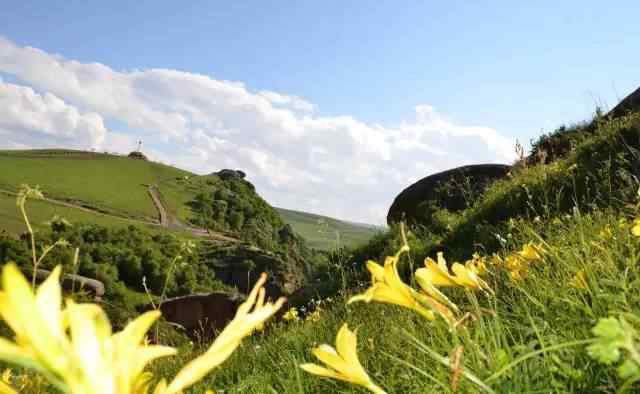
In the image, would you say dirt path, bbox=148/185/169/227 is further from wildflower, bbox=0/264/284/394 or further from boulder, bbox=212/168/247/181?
wildflower, bbox=0/264/284/394

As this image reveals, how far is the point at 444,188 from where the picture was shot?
15.3 meters

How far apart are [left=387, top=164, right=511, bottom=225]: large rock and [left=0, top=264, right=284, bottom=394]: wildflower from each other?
13487 mm

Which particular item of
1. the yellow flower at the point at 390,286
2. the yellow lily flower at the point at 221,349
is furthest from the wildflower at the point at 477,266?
the yellow lily flower at the point at 221,349

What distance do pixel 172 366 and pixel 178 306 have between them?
53.0ft

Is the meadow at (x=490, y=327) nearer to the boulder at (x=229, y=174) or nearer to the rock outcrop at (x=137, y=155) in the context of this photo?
the boulder at (x=229, y=174)

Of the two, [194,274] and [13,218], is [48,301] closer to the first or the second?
[194,274]

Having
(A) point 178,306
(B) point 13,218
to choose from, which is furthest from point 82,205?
(A) point 178,306

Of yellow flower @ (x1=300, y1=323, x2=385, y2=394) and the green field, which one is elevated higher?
the green field

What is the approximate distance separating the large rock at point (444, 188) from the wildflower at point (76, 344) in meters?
13.5

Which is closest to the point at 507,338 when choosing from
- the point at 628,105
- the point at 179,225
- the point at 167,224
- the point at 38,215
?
the point at 628,105

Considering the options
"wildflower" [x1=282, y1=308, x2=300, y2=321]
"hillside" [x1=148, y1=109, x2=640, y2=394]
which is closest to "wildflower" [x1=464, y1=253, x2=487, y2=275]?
"hillside" [x1=148, y1=109, x2=640, y2=394]

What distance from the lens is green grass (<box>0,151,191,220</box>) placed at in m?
81.1

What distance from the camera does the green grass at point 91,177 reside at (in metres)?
81.1

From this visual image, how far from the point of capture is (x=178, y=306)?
65.8 ft
